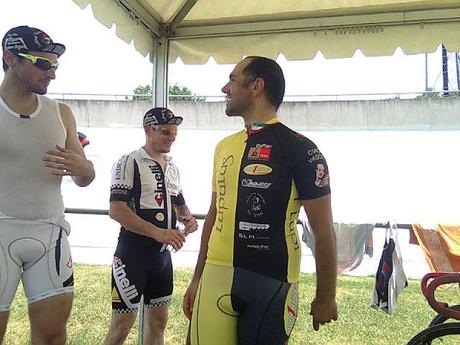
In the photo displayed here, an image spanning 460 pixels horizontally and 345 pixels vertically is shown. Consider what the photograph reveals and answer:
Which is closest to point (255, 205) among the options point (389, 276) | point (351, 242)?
point (389, 276)

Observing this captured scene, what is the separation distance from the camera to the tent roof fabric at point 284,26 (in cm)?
318

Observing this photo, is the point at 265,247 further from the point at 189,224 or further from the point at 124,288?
the point at 189,224

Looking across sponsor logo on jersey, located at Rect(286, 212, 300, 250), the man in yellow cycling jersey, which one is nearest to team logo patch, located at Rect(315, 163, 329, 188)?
the man in yellow cycling jersey

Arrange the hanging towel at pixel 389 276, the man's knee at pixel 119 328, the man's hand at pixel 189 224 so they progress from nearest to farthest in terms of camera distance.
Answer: the man's knee at pixel 119 328 → the man's hand at pixel 189 224 → the hanging towel at pixel 389 276

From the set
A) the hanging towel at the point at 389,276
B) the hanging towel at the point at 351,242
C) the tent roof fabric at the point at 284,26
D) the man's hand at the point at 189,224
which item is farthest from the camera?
the hanging towel at the point at 351,242

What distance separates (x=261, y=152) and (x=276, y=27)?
6.87ft

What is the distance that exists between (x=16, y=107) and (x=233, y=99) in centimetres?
93

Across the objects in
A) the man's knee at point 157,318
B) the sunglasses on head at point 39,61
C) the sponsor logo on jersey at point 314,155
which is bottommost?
the man's knee at point 157,318

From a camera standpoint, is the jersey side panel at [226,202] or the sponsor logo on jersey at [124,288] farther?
the sponsor logo on jersey at [124,288]

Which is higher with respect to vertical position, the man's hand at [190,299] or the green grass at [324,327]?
the man's hand at [190,299]

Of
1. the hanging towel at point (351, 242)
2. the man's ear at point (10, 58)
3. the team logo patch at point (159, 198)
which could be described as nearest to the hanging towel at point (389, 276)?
the hanging towel at point (351, 242)

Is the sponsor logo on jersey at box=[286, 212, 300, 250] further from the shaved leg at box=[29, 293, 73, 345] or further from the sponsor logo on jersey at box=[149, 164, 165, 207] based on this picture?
the sponsor logo on jersey at box=[149, 164, 165, 207]

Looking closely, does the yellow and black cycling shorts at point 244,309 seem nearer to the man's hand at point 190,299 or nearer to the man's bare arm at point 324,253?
the man's bare arm at point 324,253

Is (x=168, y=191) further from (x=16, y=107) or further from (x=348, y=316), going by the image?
(x=348, y=316)
